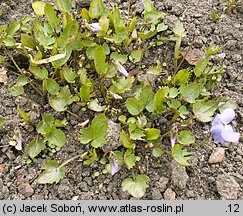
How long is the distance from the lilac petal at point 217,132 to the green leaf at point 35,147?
2.30ft

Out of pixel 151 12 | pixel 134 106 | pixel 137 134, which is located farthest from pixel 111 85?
pixel 151 12

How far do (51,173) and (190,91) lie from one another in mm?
691

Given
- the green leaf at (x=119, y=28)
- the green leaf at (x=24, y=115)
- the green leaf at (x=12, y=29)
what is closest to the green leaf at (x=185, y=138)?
the green leaf at (x=119, y=28)

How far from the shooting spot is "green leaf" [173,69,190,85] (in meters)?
2.36

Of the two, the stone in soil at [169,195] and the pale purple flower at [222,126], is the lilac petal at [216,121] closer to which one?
the pale purple flower at [222,126]

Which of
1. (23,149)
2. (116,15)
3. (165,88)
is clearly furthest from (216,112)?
(23,149)

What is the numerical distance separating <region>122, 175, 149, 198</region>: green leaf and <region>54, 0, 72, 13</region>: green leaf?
2.78ft

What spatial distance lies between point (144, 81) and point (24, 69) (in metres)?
0.56

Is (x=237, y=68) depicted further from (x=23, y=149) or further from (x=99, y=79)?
(x=23, y=149)

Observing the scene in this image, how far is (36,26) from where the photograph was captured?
2.43 meters

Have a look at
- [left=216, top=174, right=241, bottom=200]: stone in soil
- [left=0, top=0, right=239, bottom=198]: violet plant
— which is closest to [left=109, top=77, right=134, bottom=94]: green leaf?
[left=0, top=0, right=239, bottom=198]: violet plant

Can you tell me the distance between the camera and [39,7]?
248cm

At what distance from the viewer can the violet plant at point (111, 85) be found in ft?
7.16

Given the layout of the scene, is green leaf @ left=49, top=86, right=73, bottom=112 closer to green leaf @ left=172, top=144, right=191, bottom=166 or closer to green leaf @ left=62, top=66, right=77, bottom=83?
green leaf @ left=62, top=66, right=77, bottom=83
